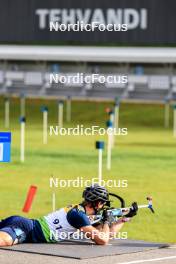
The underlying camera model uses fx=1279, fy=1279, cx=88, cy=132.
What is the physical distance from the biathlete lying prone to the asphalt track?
1.54 ft

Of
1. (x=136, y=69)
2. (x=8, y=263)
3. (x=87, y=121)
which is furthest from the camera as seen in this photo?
(x=136, y=69)

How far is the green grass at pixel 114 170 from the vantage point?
20.8 meters

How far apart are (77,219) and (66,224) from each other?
19 cm

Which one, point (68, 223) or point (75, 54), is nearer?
point (68, 223)

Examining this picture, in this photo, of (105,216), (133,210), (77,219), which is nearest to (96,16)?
(133,210)

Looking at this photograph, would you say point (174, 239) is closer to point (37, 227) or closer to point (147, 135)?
point (37, 227)

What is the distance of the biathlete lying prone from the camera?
50.3 feet

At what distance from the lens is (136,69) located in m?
60.1

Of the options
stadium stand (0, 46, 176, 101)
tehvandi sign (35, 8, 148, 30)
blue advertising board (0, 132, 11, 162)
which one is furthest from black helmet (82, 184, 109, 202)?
stadium stand (0, 46, 176, 101)

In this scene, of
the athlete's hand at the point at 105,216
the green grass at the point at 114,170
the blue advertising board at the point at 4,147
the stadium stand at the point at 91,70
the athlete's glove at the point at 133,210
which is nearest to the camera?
the athlete's hand at the point at 105,216

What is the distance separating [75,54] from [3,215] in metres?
42.1

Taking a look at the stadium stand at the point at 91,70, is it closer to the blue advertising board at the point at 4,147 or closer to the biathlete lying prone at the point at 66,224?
the blue advertising board at the point at 4,147

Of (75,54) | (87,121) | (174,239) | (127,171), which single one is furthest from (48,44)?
(174,239)

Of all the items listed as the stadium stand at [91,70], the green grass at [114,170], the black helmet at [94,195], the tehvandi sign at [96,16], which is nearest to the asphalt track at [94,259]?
the black helmet at [94,195]
